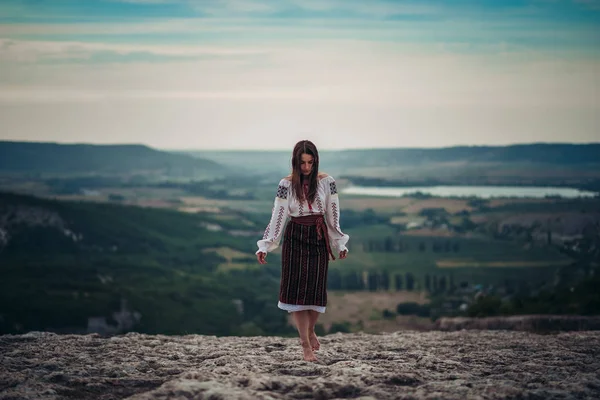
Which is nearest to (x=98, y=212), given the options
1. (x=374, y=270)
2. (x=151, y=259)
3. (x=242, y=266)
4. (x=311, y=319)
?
(x=151, y=259)

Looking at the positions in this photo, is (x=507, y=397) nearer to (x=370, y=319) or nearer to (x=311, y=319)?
(x=311, y=319)

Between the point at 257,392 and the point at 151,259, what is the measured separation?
11552 centimetres

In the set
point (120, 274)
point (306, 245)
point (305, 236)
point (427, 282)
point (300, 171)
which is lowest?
point (427, 282)

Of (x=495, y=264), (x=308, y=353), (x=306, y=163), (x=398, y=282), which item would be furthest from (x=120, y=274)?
(x=306, y=163)

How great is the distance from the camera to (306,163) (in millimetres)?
10055

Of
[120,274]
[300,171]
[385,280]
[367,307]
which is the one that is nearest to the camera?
[300,171]

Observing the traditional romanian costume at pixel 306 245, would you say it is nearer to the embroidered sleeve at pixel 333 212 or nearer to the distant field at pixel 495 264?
the embroidered sleeve at pixel 333 212

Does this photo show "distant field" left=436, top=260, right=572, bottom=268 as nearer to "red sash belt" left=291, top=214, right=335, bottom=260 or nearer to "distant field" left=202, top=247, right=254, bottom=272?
"distant field" left=202, top=247, right=254, bottom=272

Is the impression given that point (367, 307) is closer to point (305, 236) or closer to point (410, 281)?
point (410, 281)

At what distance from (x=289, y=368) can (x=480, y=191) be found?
17239 cm

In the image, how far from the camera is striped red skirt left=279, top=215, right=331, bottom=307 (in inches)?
407

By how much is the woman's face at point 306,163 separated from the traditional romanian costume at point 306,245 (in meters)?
0.29

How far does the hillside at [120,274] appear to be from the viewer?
7681 cm

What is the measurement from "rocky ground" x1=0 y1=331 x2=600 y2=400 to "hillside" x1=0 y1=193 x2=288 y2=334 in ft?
153
